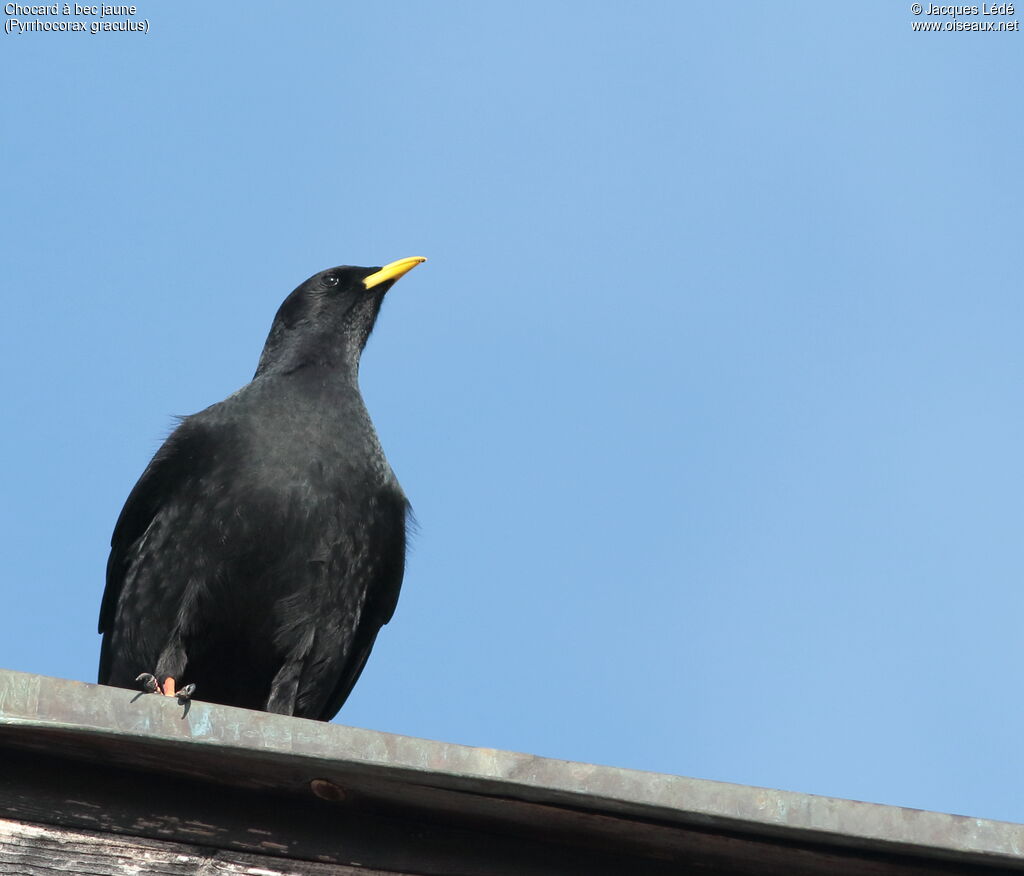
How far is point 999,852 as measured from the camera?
290 cm

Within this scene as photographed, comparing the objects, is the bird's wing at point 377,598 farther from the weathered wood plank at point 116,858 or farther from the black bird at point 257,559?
the weathered wood plank at point 116,858

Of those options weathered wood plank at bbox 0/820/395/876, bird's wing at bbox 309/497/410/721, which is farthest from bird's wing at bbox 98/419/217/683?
weathered wood plank at bbox 0/820/395/876

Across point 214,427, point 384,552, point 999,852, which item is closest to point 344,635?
point 384,552

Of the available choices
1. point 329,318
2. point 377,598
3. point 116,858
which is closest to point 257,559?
point 377,598

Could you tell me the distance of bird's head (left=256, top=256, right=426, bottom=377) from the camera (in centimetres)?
665

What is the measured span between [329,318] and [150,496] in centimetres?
146

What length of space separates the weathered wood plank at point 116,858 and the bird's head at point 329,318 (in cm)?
364

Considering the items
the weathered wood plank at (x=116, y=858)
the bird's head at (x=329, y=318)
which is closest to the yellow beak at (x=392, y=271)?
the bird's head at (x=329, y=318)

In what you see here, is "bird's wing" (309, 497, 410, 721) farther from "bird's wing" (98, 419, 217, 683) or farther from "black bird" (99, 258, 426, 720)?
"bird's wing" (98, 419, 217, 683)

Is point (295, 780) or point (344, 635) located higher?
point (344, 635)

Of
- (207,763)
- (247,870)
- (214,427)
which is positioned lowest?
(247,870)

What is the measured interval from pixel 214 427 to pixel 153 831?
301 cm

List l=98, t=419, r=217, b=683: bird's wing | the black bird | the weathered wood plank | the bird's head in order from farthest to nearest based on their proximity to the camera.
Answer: the bird's head, l=98, t=419, r=217, b=683: bird's wing, the black bird, the weathered wood plank

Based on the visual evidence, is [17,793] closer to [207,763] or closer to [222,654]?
[207,763]
